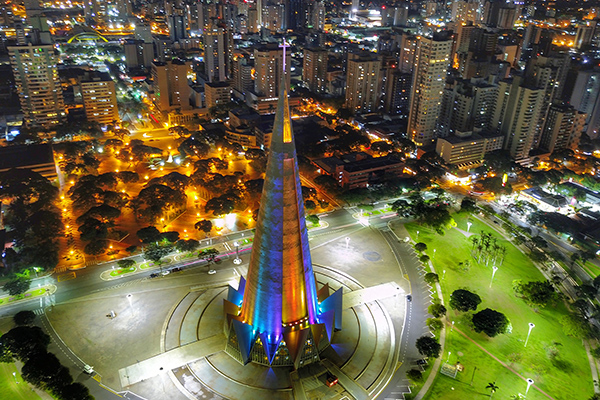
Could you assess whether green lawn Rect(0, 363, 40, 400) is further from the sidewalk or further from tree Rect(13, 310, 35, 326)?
the sidewalk

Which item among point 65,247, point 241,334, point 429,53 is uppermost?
point 429,53

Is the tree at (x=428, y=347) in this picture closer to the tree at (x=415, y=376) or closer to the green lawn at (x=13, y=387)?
the tree at (x=415, y=376)

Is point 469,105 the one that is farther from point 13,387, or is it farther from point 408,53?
point 13,387

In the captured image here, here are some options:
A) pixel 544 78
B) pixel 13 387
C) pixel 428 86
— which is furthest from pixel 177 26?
pixel 13 387

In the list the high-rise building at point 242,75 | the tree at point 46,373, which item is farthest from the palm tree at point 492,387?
the high-rise building at point 242,75

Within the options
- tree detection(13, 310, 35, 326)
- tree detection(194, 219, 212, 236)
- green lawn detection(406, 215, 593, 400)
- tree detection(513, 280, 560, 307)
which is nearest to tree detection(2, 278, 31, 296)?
tree detection(13, 310, 35, 326)

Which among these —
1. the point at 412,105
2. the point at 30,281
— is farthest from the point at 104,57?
the point at 30,281

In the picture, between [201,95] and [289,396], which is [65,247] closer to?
[289,396]
